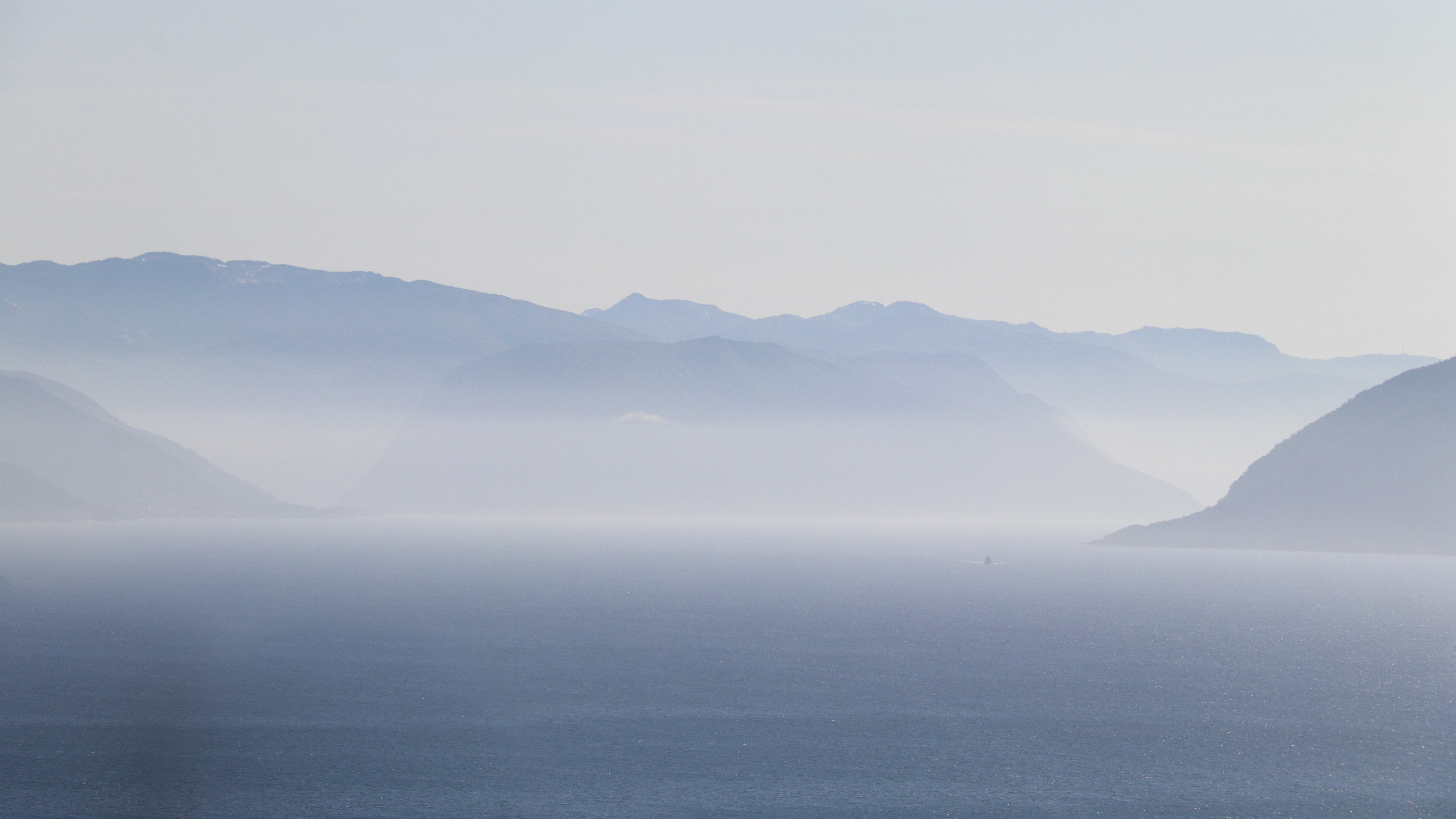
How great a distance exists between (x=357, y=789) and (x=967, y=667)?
70448 mm

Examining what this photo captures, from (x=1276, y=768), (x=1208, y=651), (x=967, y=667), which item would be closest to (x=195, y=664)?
(x=967, y=667)

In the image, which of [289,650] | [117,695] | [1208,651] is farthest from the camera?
[1208,651]

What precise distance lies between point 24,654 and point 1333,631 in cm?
15826

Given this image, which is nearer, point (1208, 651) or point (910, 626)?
point (1208, 651)

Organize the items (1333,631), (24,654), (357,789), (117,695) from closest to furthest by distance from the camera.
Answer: (357,789) → (117,695) → (24,654) → (1333,631)

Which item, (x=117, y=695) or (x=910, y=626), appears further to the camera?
(x=910, y=626)

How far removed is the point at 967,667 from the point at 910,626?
34.9 meters

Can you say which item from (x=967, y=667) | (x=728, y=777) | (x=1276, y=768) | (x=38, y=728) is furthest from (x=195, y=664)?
(x=1276, y=768)

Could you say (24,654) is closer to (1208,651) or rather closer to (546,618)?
(546,618)

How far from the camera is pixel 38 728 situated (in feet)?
300

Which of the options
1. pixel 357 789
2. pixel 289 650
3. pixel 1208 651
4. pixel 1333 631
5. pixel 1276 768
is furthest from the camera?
pixel 1333 631

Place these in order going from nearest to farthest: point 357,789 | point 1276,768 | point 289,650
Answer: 1. point 357,789
2. point 1276,768
3. point 289,650

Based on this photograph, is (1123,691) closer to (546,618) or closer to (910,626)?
(910,626)

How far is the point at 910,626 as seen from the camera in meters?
163
